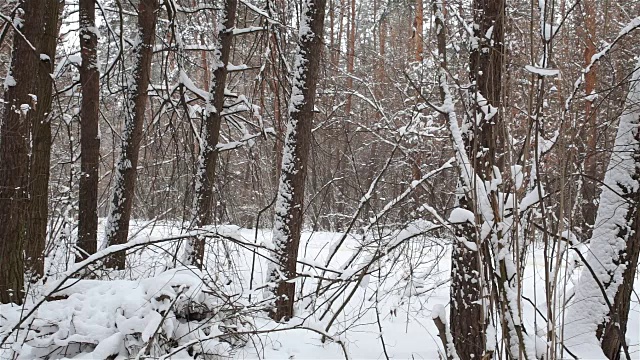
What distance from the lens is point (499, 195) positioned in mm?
1764

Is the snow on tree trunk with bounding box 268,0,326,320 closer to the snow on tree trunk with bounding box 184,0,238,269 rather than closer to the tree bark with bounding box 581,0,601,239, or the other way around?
the snow on tree trunk with bounding box 184,0,238,269

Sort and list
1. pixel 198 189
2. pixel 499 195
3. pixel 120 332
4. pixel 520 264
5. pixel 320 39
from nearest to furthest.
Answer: pixel 520 264
pixel 499 195
pixel 120 332
pixel 320 39
pixel 198 189

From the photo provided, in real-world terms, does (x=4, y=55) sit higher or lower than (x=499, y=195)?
higher

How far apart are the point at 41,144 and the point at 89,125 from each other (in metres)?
1.61

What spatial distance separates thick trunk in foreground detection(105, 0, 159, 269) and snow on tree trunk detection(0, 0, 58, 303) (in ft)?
6.24

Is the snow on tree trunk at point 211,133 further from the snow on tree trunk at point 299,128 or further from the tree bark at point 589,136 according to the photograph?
the tree bark at point 589,136

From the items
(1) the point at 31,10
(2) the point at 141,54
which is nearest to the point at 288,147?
(2) the point at 141,54

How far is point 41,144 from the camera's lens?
4504mm

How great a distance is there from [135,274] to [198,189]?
122cm

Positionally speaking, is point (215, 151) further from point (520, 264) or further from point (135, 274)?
point (520, 264)

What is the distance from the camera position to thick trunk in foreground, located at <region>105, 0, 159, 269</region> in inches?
246

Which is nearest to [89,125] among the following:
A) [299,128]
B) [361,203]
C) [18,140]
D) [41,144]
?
[41,144]

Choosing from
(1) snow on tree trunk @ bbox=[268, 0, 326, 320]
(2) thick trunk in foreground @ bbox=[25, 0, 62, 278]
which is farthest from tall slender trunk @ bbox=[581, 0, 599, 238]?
(2) thick trunk in foreground @ bbox=[25, 0, 62, 278]

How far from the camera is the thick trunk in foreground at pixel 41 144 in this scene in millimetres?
4363
